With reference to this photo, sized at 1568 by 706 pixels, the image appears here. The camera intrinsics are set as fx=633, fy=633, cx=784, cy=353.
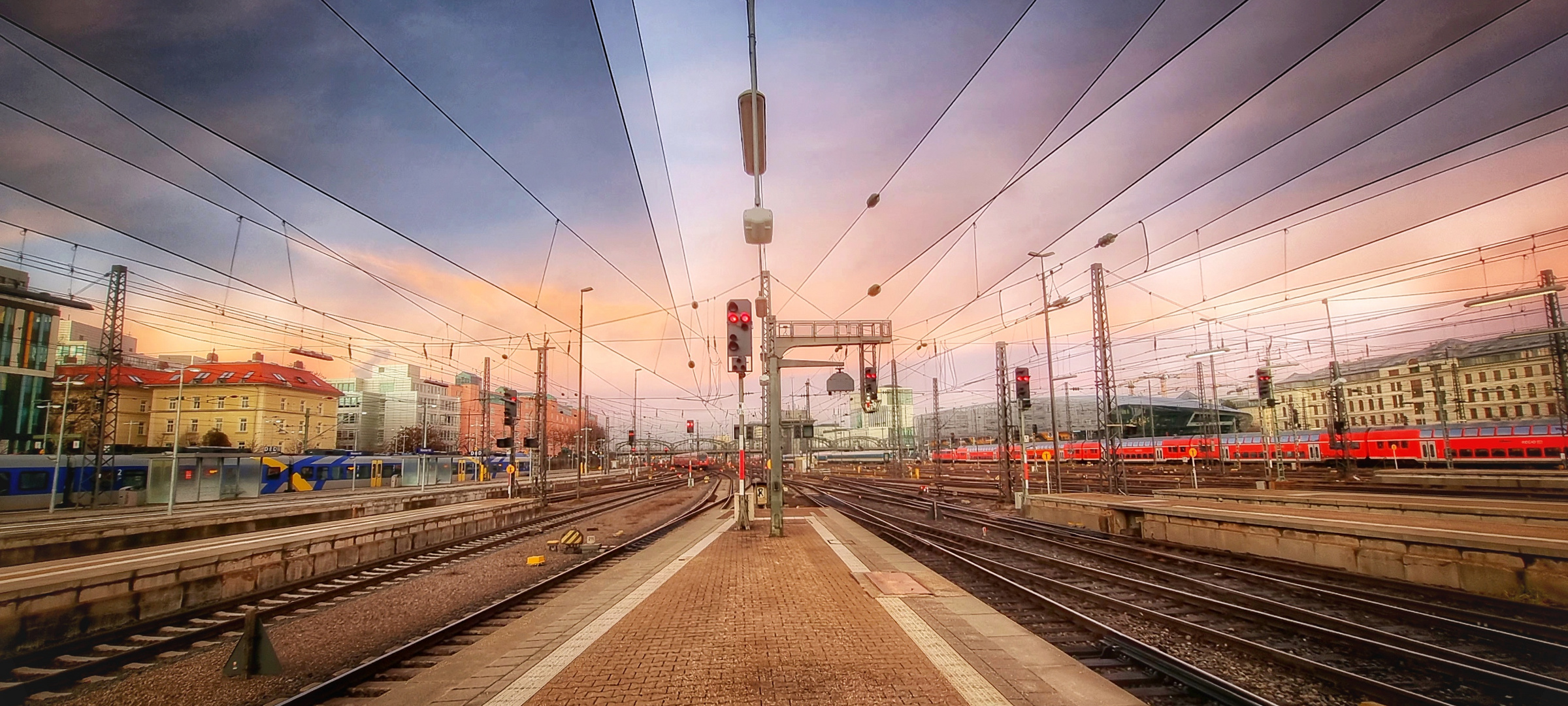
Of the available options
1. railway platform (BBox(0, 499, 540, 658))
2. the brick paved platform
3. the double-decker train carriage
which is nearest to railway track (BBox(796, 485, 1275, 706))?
the brick paved platform

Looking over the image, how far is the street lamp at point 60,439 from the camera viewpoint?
2214 cm

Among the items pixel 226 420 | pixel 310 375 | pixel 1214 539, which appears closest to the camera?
pixel 1214 539

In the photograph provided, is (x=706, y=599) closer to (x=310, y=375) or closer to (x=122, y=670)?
(x=122, y=670)

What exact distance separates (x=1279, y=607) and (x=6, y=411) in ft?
79.9

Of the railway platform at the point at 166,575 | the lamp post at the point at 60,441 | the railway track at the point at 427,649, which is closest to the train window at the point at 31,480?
the lamp post at the point at 60,441

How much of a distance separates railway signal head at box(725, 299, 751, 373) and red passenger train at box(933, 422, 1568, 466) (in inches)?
1120

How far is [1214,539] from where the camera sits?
17.8 meters

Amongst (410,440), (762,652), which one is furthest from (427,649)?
(410,440)

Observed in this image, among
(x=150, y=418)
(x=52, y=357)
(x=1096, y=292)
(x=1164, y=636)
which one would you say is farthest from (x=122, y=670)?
(x=150, y=418)

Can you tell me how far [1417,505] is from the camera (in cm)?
Answer: 1791

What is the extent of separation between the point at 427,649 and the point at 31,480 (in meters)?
32.5

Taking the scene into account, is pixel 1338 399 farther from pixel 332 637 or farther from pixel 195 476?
pixel 195 476

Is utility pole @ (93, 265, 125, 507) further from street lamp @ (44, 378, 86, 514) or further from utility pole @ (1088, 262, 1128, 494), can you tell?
utility pole @ (1088, 262, 1128, 494)

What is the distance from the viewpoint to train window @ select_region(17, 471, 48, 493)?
84.1 ft
